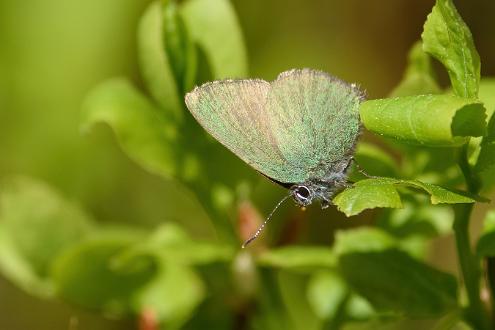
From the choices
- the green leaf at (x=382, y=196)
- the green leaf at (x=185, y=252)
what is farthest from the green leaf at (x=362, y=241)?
the green leaf at (x=382, y=196)

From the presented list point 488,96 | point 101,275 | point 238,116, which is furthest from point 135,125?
point 488,96

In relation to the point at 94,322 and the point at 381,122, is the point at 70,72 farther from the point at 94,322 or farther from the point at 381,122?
the point at 381,122

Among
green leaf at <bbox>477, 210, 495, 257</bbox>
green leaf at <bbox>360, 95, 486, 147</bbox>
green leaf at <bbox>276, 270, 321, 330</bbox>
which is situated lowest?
green leaf at <bbox>276, 270, 321, 330</bbox>

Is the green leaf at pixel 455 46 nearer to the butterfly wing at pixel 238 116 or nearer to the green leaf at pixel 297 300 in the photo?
the butterfly wing at pixel 238 116

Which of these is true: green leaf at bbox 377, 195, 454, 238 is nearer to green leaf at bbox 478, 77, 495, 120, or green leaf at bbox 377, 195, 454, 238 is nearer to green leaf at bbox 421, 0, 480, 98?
green leaf at bbox 478, 77, 495, 120

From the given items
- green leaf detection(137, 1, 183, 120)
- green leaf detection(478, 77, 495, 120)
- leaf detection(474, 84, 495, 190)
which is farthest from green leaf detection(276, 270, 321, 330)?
leaf detection(474, 84, 495, 190)

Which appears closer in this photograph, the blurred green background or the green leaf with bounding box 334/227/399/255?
the green leaf with bounding box 334/227/399/255

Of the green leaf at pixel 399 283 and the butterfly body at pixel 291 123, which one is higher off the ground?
the butterfly body at pixel 291 123

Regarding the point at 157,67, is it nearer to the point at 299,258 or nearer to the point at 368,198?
the point at 299,258
